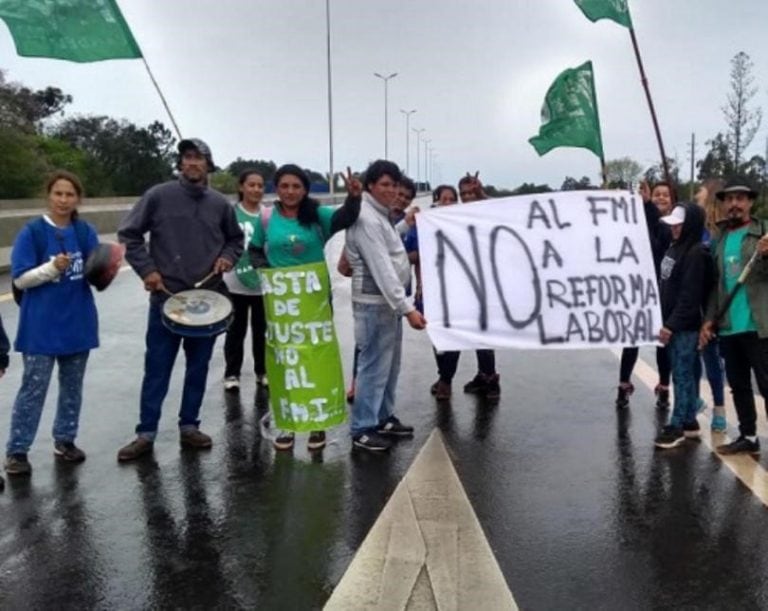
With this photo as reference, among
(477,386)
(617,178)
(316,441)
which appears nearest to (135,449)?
(316,441)

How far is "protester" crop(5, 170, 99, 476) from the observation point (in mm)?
4699

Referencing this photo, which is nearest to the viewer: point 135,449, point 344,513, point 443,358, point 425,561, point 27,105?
point 425,561

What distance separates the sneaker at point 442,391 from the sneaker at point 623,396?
52.4 inches

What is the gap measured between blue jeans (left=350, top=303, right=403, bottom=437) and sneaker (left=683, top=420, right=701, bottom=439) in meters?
2.03

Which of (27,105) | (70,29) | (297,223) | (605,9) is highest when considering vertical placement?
(27,105)

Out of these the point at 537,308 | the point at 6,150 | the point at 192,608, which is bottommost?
the point at 192,608

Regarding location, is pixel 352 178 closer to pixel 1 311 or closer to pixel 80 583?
pixel 80 583

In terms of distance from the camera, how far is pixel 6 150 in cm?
3578

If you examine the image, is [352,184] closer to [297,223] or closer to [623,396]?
[297,223]

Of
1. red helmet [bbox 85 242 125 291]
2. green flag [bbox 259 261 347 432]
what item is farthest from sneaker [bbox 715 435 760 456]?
red helmet [bbox 85 242 125 291]

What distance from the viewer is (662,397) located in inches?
247

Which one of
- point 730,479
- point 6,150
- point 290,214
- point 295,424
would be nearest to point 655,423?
point 730,479

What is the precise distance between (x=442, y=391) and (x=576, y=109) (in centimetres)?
243

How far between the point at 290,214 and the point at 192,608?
2.63 m
